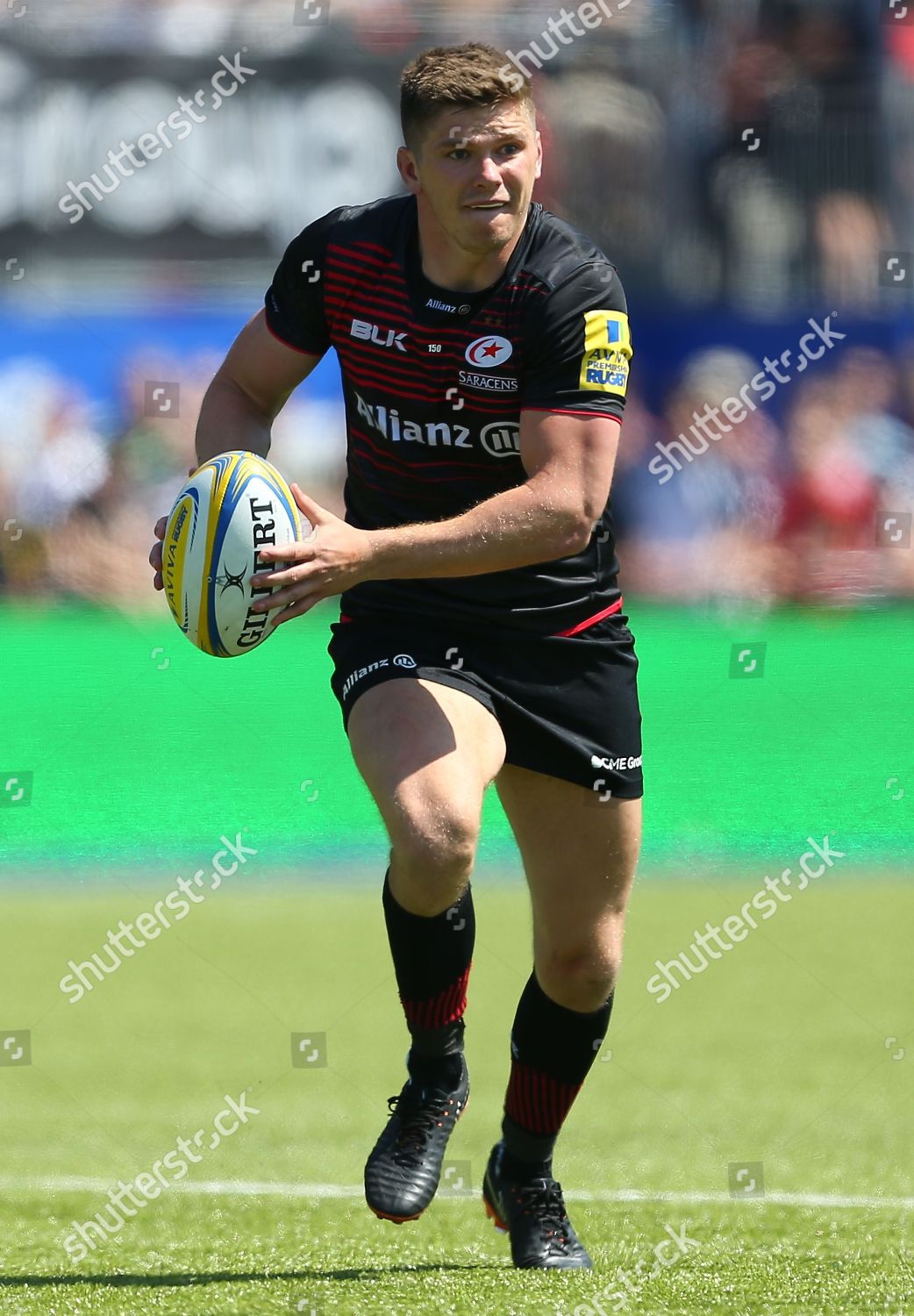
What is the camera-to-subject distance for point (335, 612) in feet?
33.0

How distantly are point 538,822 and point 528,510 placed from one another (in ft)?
2.49

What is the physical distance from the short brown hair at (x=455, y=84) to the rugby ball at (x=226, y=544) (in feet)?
2.59

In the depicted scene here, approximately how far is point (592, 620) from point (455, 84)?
1191 mm

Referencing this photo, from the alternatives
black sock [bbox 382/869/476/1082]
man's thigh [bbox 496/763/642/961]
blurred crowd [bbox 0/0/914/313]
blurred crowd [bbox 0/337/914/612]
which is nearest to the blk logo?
man's thigh [bbox 496/763/642/961]

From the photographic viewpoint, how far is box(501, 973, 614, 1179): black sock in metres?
4.16

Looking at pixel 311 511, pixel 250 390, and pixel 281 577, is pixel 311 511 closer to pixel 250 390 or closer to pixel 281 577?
pixel 281 577

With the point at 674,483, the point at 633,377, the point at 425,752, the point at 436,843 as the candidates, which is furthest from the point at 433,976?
the point at 633,377

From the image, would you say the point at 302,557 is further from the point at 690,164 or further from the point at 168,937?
the point at 690,164

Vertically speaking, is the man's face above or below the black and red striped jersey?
above

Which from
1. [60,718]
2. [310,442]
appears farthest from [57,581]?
[310,442]

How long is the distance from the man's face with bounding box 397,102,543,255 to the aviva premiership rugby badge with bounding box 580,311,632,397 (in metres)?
0.26

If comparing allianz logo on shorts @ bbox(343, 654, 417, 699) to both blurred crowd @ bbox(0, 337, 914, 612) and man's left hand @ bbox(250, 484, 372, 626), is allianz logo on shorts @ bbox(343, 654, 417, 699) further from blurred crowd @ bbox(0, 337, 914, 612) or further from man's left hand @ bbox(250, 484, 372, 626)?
blurred crowd @ bbox(0, 337, 914, 612)

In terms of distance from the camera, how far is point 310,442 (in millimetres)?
10133

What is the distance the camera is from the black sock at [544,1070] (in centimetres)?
416
